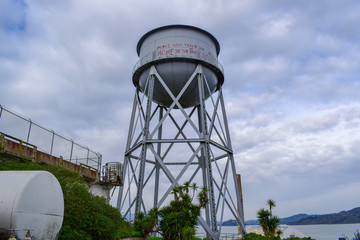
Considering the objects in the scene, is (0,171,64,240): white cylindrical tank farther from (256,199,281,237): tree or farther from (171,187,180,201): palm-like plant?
(256,199,281,237): tree

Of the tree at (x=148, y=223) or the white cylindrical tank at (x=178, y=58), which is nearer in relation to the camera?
the tree at (x=148, y=223)

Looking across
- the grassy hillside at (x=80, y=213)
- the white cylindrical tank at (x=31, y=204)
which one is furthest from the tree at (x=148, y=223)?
the white cylindrical tank at (x=31, y=204)

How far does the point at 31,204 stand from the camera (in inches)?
341

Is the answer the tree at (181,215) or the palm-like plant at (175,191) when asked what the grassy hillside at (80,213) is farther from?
the palm-like plant at (175,191)

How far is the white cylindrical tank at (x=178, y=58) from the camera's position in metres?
24.0

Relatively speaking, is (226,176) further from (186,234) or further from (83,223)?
(83,223)

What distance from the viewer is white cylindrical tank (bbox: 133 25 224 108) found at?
2403cm

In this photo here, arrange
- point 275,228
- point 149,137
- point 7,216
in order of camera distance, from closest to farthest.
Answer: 1. point 7,216
2. point 149,137
3. point 275,228

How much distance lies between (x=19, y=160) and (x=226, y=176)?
1489cm

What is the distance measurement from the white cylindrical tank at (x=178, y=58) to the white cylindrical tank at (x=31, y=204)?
15.7 meters

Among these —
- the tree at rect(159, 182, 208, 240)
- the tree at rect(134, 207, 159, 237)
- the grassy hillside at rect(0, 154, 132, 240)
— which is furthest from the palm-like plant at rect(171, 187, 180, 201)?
the grassy hillside at rect(0, 154, 132, 240)

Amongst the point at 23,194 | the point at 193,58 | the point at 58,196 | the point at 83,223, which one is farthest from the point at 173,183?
the point at 23,194

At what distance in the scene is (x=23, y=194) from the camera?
27.5 ft

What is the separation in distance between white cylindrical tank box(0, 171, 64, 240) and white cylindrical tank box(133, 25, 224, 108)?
15.7 meters
